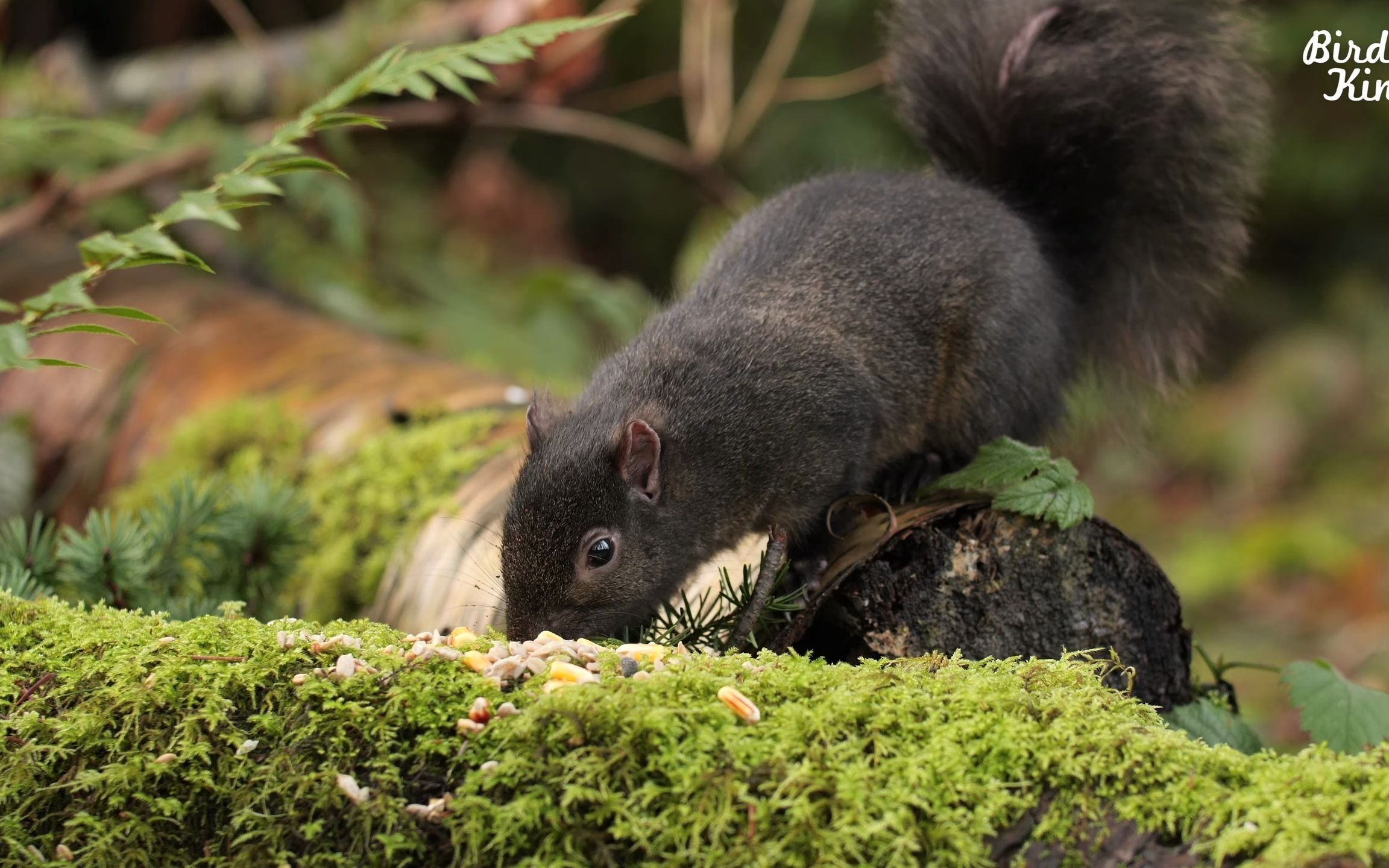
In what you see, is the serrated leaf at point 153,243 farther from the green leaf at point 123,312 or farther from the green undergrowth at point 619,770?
the green undergrowth at point 619,770

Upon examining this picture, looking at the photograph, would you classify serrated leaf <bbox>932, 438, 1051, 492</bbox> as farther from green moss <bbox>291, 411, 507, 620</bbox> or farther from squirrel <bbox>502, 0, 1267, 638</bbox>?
green moss <bbox>291, 411, 507, 620</bbox>

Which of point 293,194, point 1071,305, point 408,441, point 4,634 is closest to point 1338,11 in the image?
point 1071,305

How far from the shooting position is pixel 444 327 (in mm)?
6543

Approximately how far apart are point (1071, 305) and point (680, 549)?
1567mm

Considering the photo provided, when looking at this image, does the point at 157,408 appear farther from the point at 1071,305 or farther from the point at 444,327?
the point at 1071,305

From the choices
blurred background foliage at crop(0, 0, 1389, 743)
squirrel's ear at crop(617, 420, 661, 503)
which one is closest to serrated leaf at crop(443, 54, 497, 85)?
squirrel's ear at crop(617, 420, 661, 503)

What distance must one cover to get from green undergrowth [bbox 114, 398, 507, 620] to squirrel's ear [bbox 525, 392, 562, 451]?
529 mm

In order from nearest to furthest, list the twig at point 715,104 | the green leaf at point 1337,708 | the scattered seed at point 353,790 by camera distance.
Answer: the scattered seed at point 353,790
the green leaf at point 1337,708
the twig at point 715,104

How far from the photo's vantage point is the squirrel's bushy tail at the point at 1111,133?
3.75 meters

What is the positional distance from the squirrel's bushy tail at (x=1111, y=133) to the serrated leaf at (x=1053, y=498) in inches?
54.4

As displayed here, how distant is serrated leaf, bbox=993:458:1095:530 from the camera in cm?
265

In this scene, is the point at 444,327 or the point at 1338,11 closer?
the point at 444,327

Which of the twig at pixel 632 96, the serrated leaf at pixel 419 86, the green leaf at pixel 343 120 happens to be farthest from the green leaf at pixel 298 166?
the twig at pixel 632 96

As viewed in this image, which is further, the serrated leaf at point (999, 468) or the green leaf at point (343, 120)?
the serrated leaf at point (999, 468)
